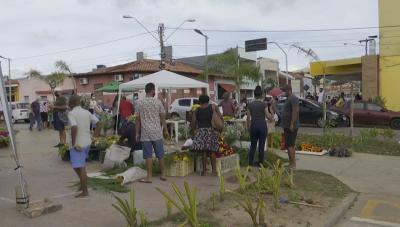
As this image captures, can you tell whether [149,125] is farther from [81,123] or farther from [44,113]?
[44,113]

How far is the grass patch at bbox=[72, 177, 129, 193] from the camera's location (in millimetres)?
7619

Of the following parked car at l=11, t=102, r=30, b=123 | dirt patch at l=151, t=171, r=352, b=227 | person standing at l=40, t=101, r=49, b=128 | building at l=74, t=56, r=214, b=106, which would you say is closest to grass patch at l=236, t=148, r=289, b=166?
dirt patch at l=151, t=171, r=352, b=227

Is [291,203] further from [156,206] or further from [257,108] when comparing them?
[257,108]

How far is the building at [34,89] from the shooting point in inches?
2118

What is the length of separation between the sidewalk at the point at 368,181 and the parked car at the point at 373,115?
433 inches

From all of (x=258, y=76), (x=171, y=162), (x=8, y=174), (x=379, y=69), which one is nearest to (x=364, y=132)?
(x=171, y=162)

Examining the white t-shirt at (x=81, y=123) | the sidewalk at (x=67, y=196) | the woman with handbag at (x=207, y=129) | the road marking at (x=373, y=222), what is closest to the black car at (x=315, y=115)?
the woman with handbag at (x=207, y=129)

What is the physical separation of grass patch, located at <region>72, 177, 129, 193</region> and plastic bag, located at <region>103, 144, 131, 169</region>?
1.29 meters

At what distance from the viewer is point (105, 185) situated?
789 centimetres

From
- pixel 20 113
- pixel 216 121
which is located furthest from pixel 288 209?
pixel 20 113

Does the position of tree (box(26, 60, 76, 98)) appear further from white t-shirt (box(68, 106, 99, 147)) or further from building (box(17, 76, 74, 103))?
white t-shirt (box(68, 106, 99, 147))

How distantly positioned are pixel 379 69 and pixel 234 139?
22.2m

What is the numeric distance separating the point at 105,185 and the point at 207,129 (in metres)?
2.23

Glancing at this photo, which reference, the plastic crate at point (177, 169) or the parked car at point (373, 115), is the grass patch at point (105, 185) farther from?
the parked car at point (373, 115)
